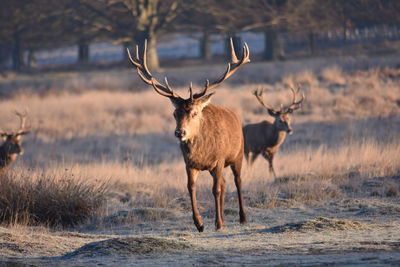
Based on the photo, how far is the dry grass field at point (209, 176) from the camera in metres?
8.33

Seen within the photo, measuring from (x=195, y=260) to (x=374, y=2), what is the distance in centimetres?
3703

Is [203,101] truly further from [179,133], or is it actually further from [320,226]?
[320,226]

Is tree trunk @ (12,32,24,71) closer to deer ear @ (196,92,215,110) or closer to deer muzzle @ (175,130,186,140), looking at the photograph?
deer ear @ (196,92,215,110)

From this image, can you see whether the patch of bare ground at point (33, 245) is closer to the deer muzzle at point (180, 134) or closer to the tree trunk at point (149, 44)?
the deer muzzle at point (180, 134)

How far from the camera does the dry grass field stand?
8328 mm

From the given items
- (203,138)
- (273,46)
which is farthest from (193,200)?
(273,46)

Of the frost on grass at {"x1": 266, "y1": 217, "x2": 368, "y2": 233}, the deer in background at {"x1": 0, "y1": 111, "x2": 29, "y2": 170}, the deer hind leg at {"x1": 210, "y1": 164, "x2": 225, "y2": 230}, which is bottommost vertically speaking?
the frost on grass at {"x1": 266, "y1": 217, "x2": 368, "y2": 233}

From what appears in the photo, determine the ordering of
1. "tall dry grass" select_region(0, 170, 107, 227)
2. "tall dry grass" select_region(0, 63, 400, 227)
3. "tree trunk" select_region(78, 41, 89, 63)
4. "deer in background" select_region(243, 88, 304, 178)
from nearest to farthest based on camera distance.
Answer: "tall dry grass" select_region(0, 170, 107, 227), "tall dry grass" select_region(0, 63, 400, 227), "deer in background" select_region(243, 88, 304, 178), "tree trunk" select_region(78, 41, 89, 63)

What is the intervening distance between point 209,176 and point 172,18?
2891 cm

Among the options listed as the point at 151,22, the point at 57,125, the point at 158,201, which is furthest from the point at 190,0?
the point at 158,201

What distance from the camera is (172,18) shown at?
44.5 metres

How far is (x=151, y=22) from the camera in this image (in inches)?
1732

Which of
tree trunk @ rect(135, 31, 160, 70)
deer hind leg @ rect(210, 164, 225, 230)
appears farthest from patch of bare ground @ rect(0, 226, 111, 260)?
tree trunk @ rect(135, 31, 160, 70)

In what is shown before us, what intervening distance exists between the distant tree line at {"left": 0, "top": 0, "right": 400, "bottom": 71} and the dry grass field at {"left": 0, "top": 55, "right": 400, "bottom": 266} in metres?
6.12
